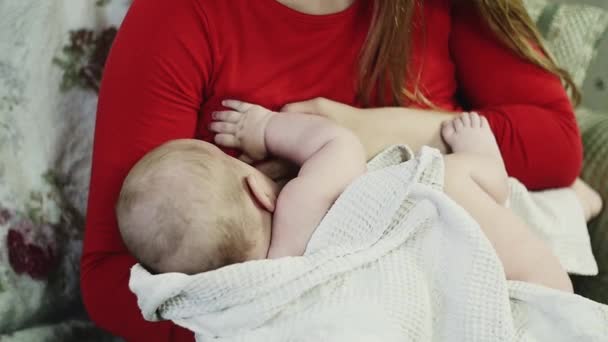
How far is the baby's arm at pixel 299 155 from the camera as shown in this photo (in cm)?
81

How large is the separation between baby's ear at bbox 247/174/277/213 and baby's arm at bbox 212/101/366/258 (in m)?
0.01

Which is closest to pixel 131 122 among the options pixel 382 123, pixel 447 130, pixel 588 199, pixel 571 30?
pixel 382 123

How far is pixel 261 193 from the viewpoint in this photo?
32.4 inches

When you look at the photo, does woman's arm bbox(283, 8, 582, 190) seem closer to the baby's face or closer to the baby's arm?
the baby's arm

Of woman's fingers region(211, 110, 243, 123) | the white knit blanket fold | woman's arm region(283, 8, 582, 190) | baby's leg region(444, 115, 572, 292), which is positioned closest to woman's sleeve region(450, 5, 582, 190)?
woman's arm region(283, 8, 582, 190)

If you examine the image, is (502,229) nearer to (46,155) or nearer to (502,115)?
(502,115)

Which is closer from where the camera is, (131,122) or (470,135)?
(131,122)

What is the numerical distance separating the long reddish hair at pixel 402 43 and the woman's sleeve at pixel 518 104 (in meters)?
0.03

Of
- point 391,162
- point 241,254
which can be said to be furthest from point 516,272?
point 241,254

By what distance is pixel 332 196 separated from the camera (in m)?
0.83

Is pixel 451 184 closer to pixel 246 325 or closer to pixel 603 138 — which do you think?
pixel 246 325

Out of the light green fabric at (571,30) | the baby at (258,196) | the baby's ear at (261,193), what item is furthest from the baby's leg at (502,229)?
the light green fabric at (571,30)

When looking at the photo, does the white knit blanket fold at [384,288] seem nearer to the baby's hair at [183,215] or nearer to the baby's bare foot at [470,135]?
the baby's hair at [183,215]

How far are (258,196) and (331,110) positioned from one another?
26 centimetres
